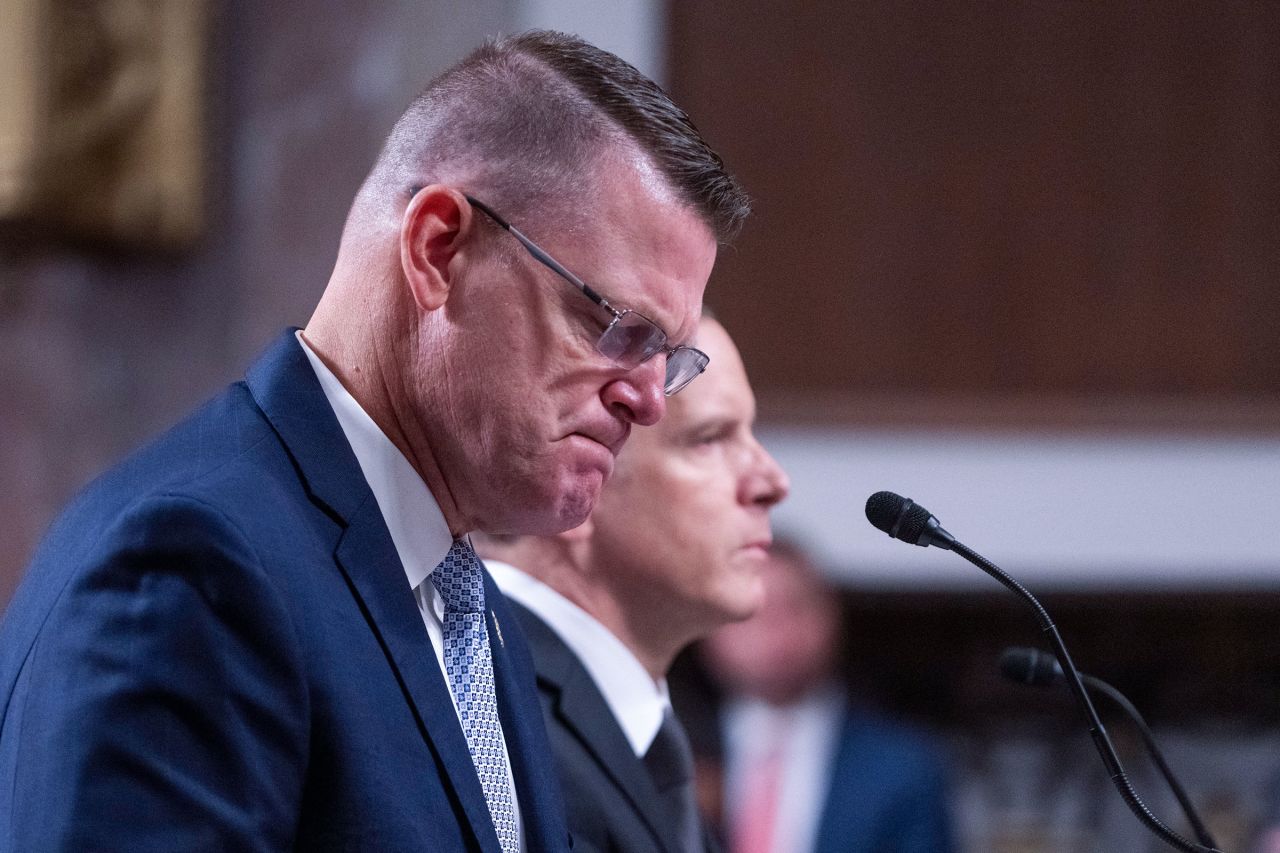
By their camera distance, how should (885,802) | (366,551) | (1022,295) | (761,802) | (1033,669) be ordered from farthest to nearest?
(1022,295)
(761,802)
(885,802)
(1033,669)
(366,551)

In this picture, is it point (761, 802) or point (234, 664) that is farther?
point (761, 802)

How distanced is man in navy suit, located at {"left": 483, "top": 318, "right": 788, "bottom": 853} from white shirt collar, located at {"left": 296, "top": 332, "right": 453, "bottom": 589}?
551 mm

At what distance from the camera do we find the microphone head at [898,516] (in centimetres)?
153

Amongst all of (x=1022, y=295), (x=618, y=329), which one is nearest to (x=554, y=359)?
(x=618, y=329)

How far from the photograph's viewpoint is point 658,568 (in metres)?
1.95

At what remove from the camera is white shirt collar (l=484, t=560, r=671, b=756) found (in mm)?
1902

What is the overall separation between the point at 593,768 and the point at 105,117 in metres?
1.96

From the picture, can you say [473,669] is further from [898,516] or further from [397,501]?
[898,516]


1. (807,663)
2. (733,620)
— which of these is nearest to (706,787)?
(807,663)

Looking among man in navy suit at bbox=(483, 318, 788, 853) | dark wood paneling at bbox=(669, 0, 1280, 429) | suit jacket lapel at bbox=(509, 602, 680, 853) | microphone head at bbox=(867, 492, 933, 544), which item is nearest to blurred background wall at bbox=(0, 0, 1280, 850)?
dark wood paneling at bbox=(669, 0, 1280, 429)

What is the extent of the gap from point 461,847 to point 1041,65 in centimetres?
342

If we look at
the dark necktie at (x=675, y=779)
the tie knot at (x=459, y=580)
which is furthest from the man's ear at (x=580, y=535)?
the tie knot at (x=459, y=580)

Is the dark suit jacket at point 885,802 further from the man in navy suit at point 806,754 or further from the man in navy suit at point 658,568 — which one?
the man in navy suit at point 658,568

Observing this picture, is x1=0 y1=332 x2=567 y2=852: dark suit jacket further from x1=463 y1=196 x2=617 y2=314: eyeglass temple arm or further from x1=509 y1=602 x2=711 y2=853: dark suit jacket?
x1=509 y1=602 x2=711 y2=853: dark suit jacket
